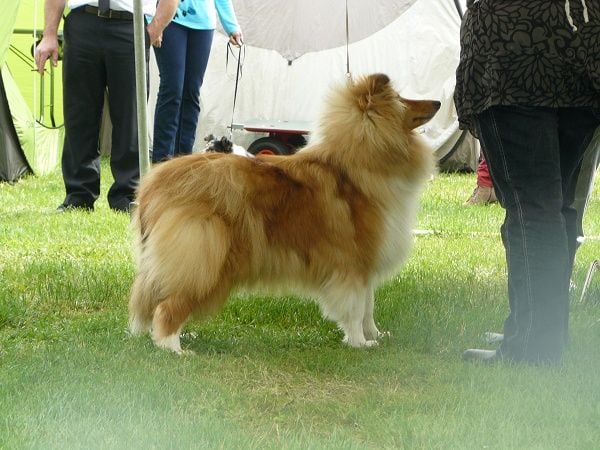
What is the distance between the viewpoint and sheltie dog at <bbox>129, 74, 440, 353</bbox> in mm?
3852

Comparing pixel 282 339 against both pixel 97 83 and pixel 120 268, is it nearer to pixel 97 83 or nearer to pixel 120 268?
pixel 120 268

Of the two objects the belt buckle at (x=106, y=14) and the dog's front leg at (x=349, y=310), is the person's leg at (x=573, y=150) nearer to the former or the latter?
the dog's front leg at (x=349, y=310)

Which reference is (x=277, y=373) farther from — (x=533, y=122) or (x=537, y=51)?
(x=537, y=51)

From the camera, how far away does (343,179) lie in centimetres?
412

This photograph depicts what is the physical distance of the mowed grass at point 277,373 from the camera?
2.94 metres

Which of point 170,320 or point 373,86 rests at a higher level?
point 373,86

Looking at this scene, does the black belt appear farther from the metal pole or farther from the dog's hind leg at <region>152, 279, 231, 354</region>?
the dog's hind leg at <region>152, 279, 231, 354</region>

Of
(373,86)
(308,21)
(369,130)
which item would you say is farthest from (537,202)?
(308,21)

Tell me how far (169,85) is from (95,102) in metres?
0.60

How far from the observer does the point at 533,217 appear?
3613mm

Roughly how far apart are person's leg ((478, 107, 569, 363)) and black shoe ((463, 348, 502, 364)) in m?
0.12

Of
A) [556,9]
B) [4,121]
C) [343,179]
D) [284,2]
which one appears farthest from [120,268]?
[284,2]

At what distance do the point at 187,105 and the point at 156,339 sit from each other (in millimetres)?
4105

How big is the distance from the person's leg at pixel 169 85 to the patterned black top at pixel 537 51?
156 inches
